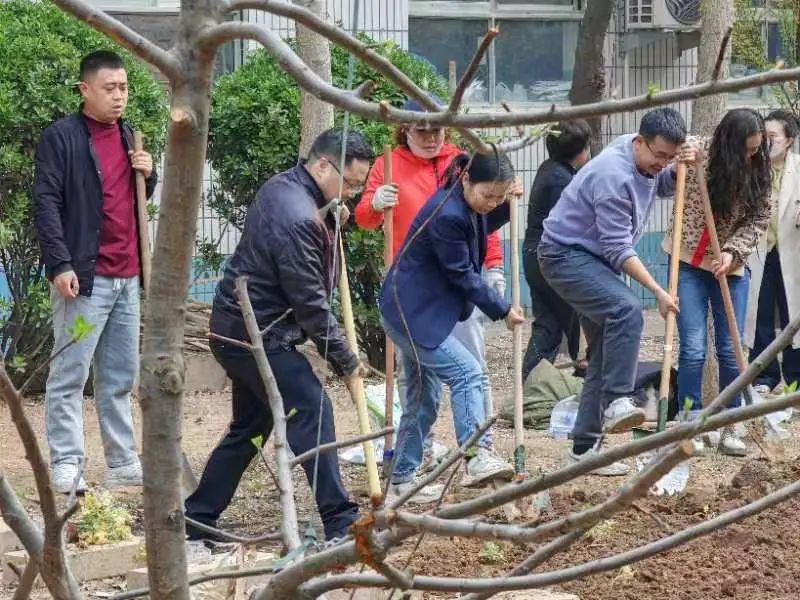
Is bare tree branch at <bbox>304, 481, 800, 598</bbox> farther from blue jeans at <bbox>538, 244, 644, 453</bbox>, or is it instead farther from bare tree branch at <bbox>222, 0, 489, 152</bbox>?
blue jeans at <bbox>538, 244, 644, 453</bbox>

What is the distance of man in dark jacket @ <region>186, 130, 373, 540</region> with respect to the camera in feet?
17.3

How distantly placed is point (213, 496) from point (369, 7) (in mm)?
8230

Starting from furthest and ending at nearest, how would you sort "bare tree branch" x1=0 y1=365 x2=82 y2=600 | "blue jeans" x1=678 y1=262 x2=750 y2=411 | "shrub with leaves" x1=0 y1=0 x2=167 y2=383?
1. "shrub with leaves" x1=0 y1=0 x2=167 y2=383
2. "blue jeans" x1=678 y1=262 x2=750 y2=411
3. "bare tree branch" x1=0 y1=365 x2=82 y2=600

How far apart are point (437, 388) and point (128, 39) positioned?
196 inches

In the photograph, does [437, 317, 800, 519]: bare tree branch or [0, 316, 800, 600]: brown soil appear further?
[0, 316, 800, 600]: brown soil

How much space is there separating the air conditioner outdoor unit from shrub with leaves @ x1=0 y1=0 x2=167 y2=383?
22.0 ft

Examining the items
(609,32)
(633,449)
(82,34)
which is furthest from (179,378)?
(609,32)

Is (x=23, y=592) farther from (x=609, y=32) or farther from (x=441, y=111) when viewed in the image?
(x=609, y=32)

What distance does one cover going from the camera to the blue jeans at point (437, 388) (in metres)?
6.41

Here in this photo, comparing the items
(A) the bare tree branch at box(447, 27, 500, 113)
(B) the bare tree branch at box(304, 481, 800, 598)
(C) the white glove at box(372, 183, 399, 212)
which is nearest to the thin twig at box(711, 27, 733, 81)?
(A) the bare tree branch at box(447, 27, 500, 113)

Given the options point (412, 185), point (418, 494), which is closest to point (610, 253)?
point (412, 185)

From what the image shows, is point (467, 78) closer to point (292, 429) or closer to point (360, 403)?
point (360, 403)

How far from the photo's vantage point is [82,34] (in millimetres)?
8883

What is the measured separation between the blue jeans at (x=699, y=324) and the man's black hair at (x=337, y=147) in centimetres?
267
